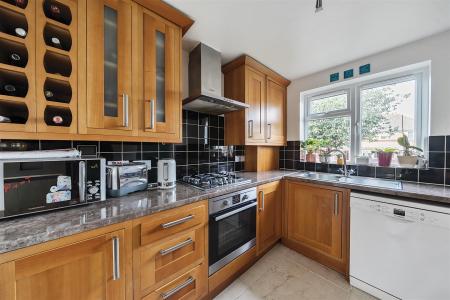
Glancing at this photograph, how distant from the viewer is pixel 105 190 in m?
1.08

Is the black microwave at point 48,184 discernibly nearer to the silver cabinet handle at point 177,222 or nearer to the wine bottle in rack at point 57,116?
the wine bottle in rack at point 57,116

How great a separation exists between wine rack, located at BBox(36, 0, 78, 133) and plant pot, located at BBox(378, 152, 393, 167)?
2710mm

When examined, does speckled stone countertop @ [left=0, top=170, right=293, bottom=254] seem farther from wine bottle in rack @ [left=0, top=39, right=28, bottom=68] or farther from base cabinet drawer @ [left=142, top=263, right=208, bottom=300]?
wine bottle in rack @ [left=0, top=39, right=28, bottom=68]

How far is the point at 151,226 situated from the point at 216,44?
1690mm

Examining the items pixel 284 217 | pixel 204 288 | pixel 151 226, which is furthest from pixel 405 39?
pixel 204 288

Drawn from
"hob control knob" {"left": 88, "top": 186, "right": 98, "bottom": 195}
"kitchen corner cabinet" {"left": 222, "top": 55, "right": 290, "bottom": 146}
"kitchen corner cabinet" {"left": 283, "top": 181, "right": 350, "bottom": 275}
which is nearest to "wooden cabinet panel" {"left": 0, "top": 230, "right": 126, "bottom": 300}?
"hob control knob" {"left": 88, "top": 186, "right": 98, "bottom": 195}

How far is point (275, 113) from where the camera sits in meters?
2.48

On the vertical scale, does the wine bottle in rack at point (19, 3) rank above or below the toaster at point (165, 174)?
above

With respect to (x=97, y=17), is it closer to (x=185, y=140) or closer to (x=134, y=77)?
(x=134, y=77)

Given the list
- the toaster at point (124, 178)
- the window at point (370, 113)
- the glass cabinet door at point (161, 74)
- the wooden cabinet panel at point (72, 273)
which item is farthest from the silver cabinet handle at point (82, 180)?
the window at point (370, 113)

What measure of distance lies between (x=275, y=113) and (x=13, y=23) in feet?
7.93

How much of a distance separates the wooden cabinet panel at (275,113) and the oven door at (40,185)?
1.99 meters

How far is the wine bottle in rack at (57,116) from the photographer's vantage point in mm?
926

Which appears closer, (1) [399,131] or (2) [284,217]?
(1) [399,131]
